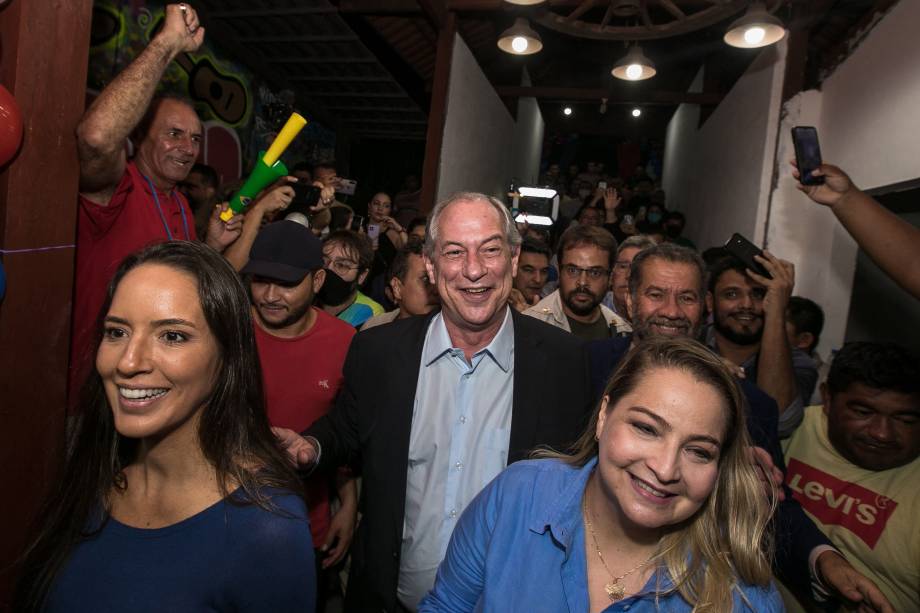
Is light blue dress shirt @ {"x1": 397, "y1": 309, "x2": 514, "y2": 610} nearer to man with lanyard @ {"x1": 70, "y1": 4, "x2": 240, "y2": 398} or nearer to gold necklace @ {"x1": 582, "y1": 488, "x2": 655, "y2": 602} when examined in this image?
gold necklace @ {"x1": 582, "y1": 488, "x2": 655, "y2": 602}

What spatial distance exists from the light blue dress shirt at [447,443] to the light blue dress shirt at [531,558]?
0.97 feet

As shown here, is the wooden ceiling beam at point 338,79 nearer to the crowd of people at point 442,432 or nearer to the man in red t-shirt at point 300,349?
the crowd of people at point 442,432

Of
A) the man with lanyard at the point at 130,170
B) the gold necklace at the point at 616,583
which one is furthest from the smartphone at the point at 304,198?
the gold necklace at the point at 616,583

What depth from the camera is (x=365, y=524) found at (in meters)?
1.83

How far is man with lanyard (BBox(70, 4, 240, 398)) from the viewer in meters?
1.70

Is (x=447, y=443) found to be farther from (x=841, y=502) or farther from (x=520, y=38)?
(x=520, y=38)

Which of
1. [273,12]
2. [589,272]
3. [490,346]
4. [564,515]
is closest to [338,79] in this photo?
[273,12]

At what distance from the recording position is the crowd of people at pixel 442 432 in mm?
1238

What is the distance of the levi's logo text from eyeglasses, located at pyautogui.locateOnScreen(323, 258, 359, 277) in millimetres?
2531

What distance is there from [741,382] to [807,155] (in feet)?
4.14

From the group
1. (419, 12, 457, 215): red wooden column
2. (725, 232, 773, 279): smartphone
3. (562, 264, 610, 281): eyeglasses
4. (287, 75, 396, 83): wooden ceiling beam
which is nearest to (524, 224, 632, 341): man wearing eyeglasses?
(562, 264, 610, 281): eyeglasses

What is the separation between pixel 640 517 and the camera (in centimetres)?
123

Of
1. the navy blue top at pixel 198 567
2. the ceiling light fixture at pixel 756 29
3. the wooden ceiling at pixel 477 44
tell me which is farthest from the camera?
the wooden ceiling at pixel 477 44

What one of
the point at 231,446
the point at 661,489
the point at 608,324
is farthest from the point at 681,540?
the point at 608,324
